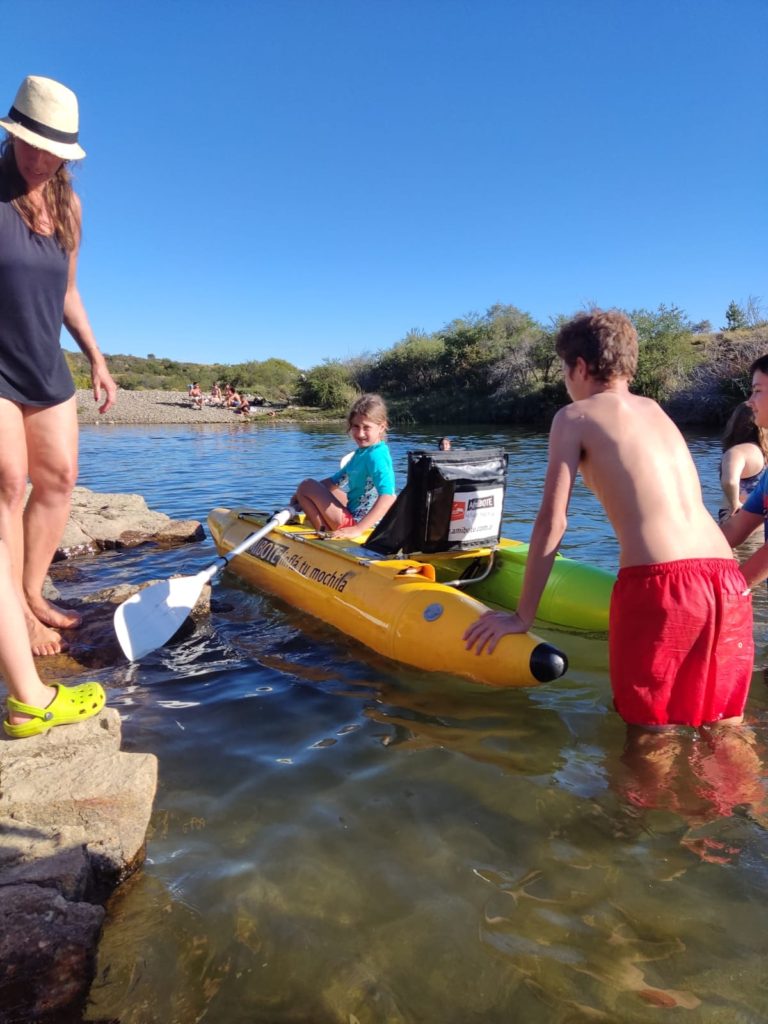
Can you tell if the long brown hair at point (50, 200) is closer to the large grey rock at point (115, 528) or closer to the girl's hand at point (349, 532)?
the girl's hand at point (349, 532)

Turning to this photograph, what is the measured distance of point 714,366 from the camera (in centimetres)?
2222

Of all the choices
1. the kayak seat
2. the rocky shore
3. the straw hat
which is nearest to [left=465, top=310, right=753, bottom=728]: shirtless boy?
the kayak seat

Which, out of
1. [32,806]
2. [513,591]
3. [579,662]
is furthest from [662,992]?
[513,591]

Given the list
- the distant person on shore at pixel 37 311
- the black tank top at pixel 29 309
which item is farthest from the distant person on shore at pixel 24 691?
the black tank top at pixel 29 309

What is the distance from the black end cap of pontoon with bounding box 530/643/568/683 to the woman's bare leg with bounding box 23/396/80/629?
240cm

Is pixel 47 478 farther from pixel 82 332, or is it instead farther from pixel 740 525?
pixel 740 525

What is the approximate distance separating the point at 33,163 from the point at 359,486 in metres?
3.19

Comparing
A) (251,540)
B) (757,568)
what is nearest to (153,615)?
(251,540)

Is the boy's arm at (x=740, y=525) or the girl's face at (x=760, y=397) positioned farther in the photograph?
the boy's arm at (x=740, y=525)

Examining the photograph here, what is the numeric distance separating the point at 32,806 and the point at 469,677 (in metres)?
2.01

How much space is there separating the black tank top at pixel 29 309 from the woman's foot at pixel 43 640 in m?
1.36

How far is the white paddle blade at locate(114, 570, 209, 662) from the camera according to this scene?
4.03 meters

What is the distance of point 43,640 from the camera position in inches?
153

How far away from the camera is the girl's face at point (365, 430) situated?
5.18 m
